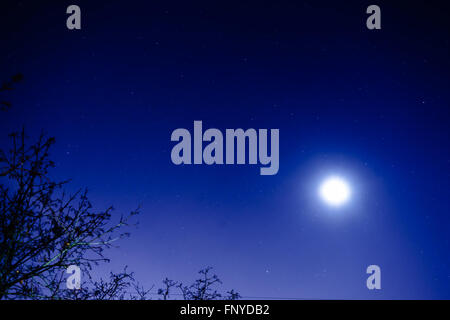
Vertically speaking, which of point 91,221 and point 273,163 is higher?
point 273,163
